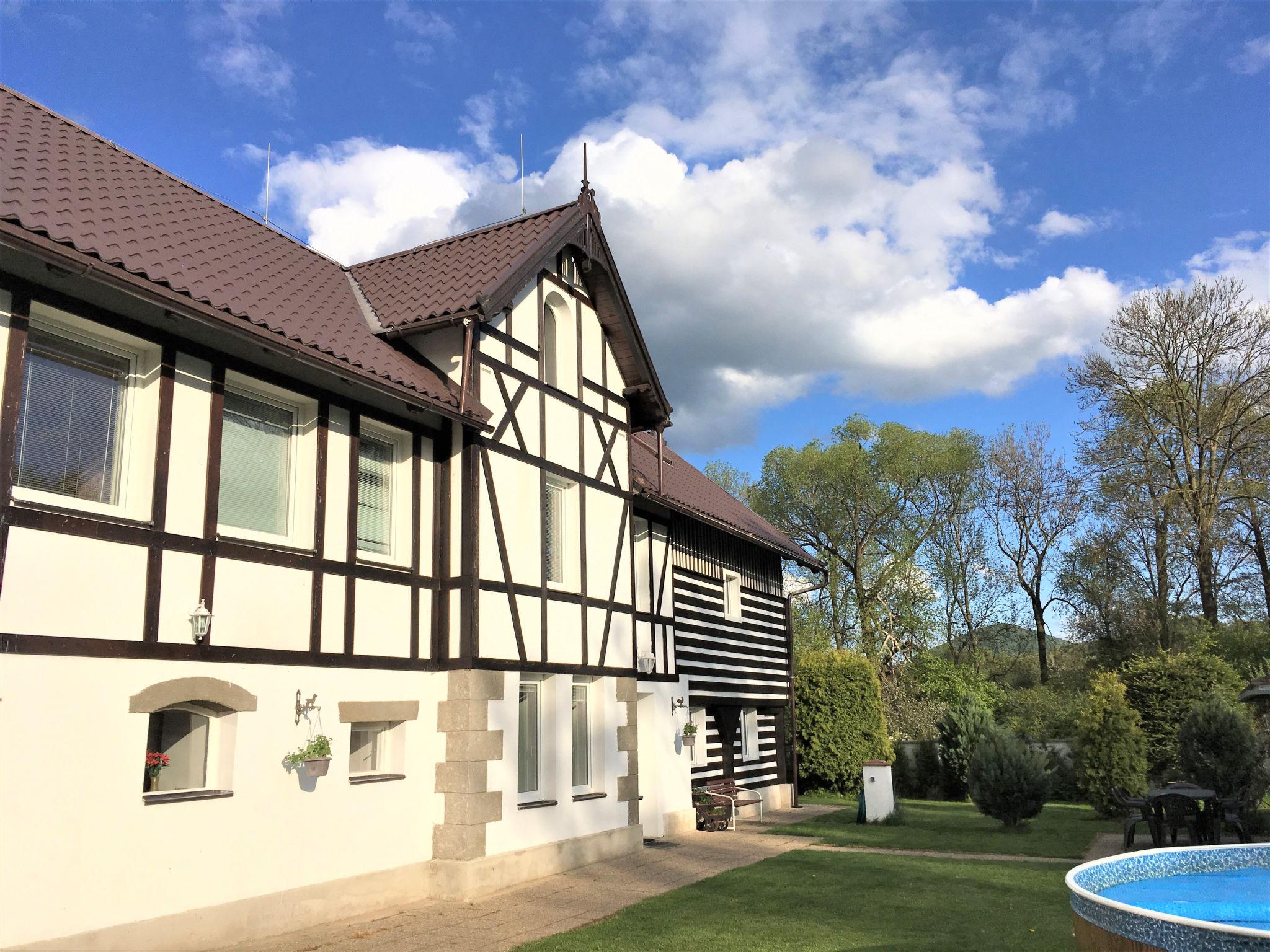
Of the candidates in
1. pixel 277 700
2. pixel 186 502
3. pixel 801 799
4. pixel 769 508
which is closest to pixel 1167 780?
pixel 801 799

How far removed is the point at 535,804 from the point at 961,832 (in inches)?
327

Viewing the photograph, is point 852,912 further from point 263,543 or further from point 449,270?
point 449,270

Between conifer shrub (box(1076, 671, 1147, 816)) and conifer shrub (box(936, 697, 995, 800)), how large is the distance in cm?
376

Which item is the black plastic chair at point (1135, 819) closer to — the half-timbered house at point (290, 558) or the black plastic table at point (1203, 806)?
the black plastic table at point (1203, 806)

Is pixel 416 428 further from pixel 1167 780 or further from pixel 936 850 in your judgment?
pixel 1167 780

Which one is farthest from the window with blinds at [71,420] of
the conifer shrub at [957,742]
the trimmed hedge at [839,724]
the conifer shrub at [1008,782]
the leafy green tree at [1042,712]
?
the leafy green tree at [1042,712]

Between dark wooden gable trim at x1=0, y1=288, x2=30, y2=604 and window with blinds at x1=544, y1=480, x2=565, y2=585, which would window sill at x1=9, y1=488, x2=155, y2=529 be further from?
window with blinds at x1=544, y1=480, x2=565, y2=585

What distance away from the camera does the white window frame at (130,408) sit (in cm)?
709

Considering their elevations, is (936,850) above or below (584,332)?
below

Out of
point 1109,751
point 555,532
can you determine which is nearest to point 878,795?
point 1109,751

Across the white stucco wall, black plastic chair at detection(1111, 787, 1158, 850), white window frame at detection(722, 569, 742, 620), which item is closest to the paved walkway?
the white stucco wall

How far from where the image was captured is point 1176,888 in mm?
8812

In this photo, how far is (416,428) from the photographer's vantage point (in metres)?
10.6

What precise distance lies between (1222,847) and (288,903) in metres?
8.83
